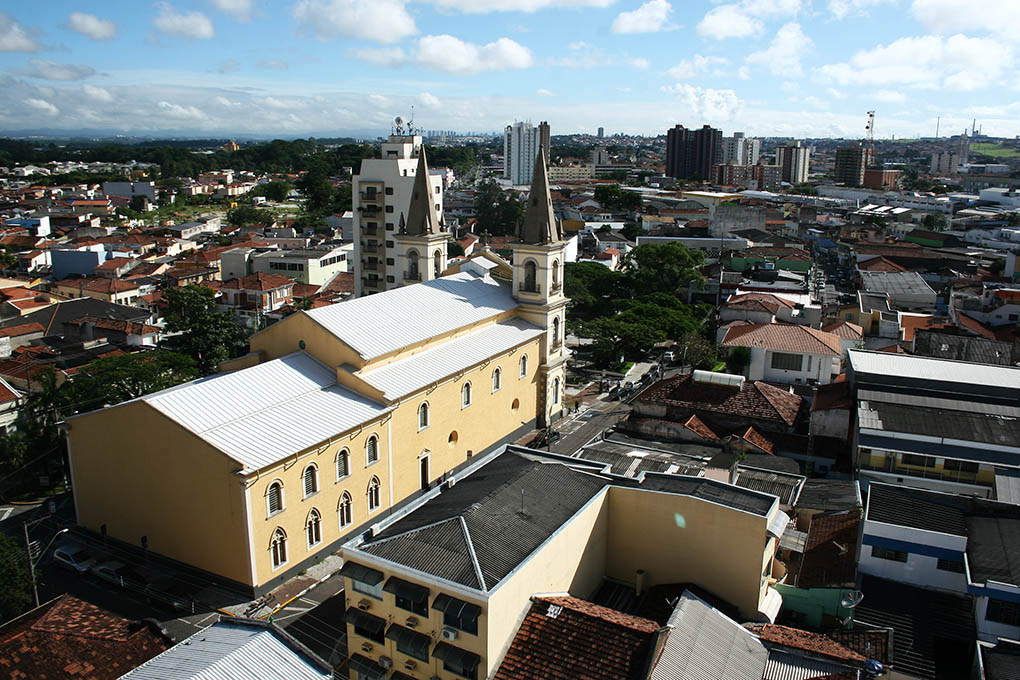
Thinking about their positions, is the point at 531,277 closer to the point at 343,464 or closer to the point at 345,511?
the point at 343,464

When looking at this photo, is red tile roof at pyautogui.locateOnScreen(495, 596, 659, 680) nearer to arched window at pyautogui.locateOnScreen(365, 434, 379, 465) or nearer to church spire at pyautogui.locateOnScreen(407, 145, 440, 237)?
arched window at pyautogui.locateOnScreen(365, 434, 379, 465)

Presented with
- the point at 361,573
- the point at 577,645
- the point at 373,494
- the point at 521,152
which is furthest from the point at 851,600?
the point at 521,152

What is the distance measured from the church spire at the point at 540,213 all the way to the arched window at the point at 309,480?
47.8 feet

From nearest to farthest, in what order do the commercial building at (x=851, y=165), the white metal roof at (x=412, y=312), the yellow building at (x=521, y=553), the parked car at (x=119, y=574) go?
the yellow building at (x=521, y=553), the parked car at (x=119, y=574), the white metal roof at (x=412, y=312), the commercial building at (x=851, y=165)

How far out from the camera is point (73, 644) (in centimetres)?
1541

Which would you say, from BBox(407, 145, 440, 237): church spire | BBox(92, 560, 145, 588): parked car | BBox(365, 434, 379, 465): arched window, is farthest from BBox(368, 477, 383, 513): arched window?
BBox(407, 145, 440, 237): church spire

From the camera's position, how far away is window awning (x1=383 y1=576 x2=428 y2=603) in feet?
49.4

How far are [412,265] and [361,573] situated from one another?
20.1 meters

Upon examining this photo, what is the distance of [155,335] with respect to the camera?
40531mm

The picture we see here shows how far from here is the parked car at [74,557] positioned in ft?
67.4

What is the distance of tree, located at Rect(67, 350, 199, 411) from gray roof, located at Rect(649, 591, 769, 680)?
21815mm

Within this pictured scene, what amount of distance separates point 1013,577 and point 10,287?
57.3 m

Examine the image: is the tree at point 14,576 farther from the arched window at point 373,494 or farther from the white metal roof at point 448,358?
the white metal roof at point 448,358

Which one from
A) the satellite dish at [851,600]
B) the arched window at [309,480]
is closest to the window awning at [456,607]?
the arched window at [309,480]
